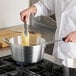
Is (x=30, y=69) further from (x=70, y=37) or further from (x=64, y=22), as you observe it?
(x=64, y=22)

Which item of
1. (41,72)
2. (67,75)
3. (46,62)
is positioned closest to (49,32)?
(46,62)

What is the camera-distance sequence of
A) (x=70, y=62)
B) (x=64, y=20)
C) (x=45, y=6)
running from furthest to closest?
1. (x=45, y=6)
2. (x=64, y=20)
3. (x=70, y=62)

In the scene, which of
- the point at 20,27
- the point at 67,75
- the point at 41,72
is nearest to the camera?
the point at 67,75

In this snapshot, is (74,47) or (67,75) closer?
(67,75)

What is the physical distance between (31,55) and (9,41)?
12cm

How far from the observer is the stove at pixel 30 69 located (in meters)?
0.92

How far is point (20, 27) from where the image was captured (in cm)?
171

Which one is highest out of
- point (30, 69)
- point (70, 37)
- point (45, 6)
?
point (45, 6)

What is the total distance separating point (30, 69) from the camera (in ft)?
3.18

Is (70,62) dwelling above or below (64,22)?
below

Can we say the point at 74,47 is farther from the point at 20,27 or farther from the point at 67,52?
the point at 20,27

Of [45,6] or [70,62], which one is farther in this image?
[45,6]

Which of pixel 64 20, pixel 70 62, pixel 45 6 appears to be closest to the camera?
pixel 70 62

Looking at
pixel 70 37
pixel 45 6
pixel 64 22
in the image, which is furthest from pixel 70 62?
pixel 45 6
